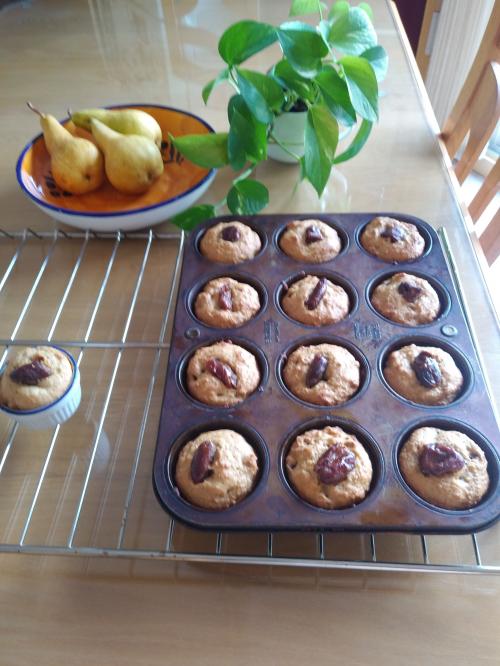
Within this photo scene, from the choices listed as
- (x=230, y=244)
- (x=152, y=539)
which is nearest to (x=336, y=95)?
(x=230, y=244)

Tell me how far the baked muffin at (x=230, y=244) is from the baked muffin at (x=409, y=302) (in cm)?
24

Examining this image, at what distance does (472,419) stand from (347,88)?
0.58m

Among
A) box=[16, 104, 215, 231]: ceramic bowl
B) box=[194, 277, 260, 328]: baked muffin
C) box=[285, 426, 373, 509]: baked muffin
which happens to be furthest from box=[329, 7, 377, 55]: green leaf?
box=[285, 426, 373, 509]: baked muffin

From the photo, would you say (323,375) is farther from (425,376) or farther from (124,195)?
(124,195)

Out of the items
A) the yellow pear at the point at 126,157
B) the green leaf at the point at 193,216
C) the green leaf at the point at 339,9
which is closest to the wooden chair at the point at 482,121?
the green leaf at the point at 339,9

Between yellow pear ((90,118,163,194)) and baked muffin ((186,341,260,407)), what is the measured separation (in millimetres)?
464

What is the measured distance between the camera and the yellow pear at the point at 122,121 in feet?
3.46

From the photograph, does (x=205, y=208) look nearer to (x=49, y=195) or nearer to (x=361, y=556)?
(x=49, y=195)

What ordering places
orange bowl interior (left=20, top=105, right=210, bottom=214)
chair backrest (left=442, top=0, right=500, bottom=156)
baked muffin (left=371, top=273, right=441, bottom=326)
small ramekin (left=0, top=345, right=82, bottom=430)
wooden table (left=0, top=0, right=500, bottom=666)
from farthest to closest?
chair backrest (left=442, top=0, right=500, bottom=156) → orange bowl interior (left=20, top=105, right=210, bottom=214) → baked muffin (left=371, top=273, right=441, bottom=326) → small ramekin (left=0, top=345, right=82, bottom=430) → wooden table (left=0, top=0, right=500, bottom=666)

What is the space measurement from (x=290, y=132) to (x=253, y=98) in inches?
9.5

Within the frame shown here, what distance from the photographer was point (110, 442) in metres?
0.76

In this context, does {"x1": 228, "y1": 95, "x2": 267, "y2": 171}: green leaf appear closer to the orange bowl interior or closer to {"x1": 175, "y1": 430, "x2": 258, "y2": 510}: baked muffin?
the orange bowl interior

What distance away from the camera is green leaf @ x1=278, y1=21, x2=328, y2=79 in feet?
2.79

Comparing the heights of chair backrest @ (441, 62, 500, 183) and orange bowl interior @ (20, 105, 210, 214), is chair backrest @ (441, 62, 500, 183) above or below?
above
